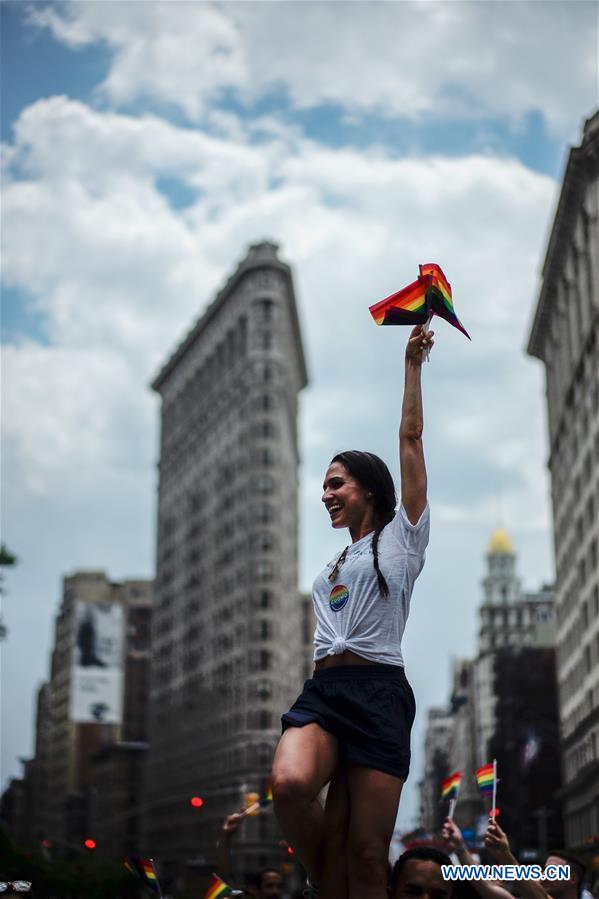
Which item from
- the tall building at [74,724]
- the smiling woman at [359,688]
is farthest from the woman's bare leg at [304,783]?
the tall building at [74,724]

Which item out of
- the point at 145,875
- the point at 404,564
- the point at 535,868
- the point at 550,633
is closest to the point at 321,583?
the point at 404,564

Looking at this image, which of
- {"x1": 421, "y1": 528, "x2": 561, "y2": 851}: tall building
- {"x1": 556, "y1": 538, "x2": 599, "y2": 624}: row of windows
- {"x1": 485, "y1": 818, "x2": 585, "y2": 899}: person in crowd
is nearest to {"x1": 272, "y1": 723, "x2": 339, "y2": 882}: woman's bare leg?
{"x1": 485, "y1": 818, "x2": 585, "y2": 899}: person in crowd

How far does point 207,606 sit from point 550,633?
49782 mm

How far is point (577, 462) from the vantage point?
78.2 meters

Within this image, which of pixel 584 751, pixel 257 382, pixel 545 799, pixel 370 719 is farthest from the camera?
pixel 257 382

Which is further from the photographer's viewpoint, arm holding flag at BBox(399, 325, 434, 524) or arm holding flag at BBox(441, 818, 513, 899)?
arm holding flag at BBox(441, 818, 513, 899)

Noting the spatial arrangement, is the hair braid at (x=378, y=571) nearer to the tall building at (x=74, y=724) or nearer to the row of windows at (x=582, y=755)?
the row of windows at (x=582, y=755)

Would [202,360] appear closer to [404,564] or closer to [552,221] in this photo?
[552,221]

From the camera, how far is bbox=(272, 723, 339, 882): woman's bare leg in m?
5.23

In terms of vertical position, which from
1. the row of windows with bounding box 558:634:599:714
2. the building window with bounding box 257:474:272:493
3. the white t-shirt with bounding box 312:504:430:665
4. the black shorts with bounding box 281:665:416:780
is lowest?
the black shorts with bounding box 281:665:416:780

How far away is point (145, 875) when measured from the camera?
9445 mm

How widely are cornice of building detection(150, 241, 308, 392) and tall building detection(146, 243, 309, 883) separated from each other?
20 cm

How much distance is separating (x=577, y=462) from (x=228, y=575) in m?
48.3

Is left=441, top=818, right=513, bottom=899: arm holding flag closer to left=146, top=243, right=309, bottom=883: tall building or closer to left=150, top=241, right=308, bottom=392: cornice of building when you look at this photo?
left=146, top=243, right=309, bottom=883: tall building
